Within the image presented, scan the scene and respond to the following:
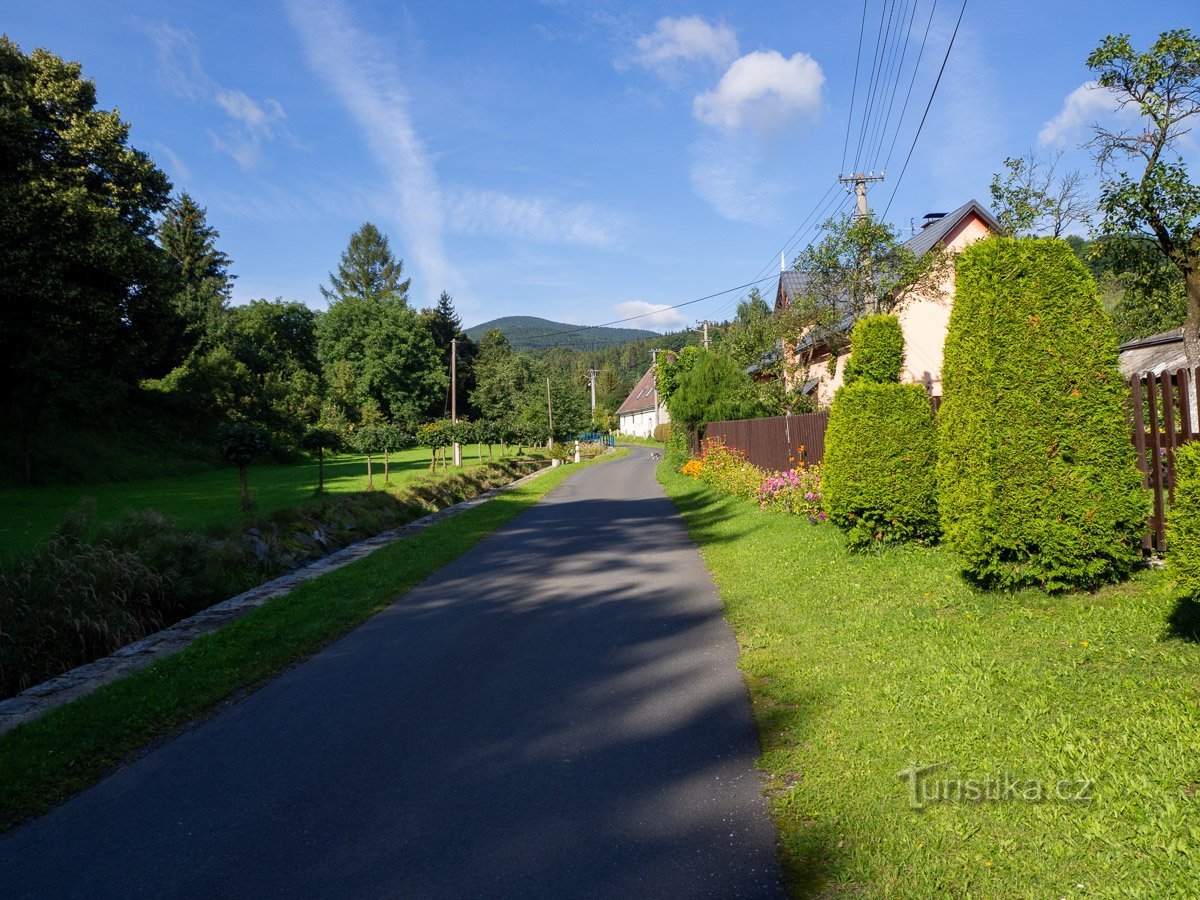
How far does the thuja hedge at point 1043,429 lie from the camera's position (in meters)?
5.61

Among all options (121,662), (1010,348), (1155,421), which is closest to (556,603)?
(121,662)

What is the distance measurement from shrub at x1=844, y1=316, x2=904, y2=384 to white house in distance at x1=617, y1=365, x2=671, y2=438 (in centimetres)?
7281

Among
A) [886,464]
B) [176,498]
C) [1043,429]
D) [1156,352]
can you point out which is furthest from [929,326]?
[176,498]

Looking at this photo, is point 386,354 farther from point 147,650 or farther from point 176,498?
point 147,650

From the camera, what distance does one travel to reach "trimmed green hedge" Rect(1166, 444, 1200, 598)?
385 centimetres

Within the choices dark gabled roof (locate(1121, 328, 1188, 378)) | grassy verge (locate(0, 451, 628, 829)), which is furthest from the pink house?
grassy verge (locate(0, 451, 628, 829))

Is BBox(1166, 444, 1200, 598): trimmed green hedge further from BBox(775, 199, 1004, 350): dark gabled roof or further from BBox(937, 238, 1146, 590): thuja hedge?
BBox(775, 199, 1004, 350): dark gabled roof

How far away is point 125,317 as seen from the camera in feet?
71.6

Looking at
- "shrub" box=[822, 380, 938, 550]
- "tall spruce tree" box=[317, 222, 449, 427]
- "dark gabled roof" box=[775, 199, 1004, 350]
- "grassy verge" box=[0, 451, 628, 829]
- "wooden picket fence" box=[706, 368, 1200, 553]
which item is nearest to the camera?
"grassy verge" box=[0, 451, 628, 829]

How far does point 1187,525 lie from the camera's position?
154 inches

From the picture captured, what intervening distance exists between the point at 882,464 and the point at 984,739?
16.2ft

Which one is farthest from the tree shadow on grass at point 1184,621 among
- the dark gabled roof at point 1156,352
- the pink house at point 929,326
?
the pink house at point 929,326

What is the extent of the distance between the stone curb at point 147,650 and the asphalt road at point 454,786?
1495 millimetres

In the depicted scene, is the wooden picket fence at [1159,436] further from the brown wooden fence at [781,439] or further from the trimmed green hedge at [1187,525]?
the brown wooden fence at [781,439]
